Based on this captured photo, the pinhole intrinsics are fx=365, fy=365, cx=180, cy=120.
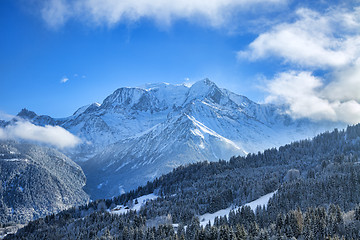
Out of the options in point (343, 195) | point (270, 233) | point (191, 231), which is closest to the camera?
point (270, 233)

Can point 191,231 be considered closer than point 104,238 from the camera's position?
Yes

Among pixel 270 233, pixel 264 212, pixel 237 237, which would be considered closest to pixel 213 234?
pixel 237 237

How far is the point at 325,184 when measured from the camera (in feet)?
655

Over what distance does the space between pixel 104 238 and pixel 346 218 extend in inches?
4660

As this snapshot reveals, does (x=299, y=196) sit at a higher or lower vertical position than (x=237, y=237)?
higher

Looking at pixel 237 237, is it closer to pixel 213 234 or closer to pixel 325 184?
pixel 213 234

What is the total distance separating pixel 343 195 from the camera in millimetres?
189000

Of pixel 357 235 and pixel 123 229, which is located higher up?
pixel 123 229

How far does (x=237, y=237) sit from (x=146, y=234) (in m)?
51.6

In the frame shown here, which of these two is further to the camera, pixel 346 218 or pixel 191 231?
pixel 191 231

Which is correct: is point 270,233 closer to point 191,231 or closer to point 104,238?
point 191,231

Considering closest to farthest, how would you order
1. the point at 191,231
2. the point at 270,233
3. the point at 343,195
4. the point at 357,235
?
the point at 357,235 → the point at 270,233 → the point at 191,231 → the point at 343,195

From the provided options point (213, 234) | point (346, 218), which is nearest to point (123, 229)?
point (213, 234)

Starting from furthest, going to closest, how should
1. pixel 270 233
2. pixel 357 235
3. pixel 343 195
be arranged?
pixel 343 195
pixel 270 233
pixel 357 235
